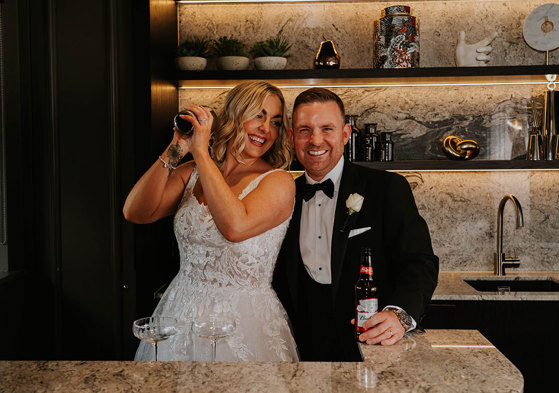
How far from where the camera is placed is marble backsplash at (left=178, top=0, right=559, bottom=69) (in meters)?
3.43

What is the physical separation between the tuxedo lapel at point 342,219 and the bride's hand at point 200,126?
1.81 ft

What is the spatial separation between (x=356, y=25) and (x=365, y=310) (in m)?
2.38

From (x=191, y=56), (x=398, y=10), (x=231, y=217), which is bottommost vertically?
(x=231, y=217)

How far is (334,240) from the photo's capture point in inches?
79.1

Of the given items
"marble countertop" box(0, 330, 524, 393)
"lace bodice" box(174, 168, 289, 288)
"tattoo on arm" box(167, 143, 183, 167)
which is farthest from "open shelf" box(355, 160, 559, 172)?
"marble countertop" box(0, 330, 524, 393)

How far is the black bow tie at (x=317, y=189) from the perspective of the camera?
213 cm

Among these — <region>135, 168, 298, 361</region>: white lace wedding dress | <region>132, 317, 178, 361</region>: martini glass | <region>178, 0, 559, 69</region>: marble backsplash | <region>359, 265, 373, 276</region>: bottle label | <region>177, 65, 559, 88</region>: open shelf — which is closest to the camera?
<region>132, 317, 178, 361</region>: martini glass

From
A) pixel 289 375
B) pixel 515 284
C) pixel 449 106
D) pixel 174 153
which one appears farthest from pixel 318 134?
pixel 515 284

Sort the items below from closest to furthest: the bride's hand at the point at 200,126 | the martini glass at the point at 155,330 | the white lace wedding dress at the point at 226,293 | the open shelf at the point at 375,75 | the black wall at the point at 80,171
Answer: the martini glass at the point at 155,330 → the bride's hand at the point at 200,126 → the white lace wedding dress at the point at 226,293 → the black wall at the point at 80,171 → the open shelf at the point at 375,75

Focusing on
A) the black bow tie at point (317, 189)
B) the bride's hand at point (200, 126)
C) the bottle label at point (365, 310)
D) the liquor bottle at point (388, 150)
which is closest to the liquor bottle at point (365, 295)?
the bottle label at point (365, 310)

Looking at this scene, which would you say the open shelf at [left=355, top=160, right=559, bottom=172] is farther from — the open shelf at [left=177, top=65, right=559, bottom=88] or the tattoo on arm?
the tattoo on arm

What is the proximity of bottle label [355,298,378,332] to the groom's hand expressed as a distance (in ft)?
0.05

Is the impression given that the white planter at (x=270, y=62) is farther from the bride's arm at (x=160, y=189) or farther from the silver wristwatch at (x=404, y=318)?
the silver wristwatch at (x=404, y=318)

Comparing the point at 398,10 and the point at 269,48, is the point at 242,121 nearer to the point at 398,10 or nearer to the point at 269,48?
the point at 269,48
